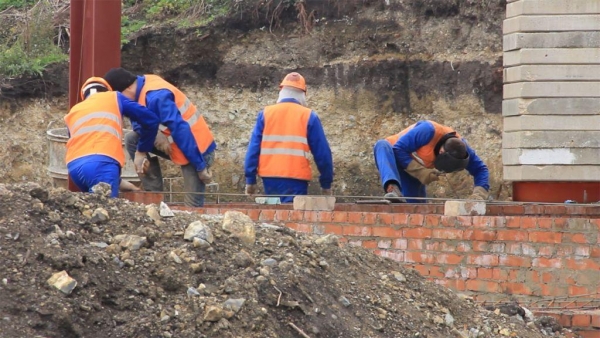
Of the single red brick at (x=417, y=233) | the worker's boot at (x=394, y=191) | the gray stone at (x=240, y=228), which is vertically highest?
the gray stone at (x=240, y=228)

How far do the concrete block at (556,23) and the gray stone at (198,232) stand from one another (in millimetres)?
4466

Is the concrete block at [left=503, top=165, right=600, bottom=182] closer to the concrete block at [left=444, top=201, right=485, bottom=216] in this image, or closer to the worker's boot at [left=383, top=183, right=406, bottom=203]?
the worker's boot at [left=383, top=183, right=406, bottom=203]

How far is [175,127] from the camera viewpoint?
323 inches

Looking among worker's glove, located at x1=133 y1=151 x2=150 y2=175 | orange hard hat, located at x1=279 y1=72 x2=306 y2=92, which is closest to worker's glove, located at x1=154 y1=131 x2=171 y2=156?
worker's glove, located at x1=133 y1=151 x2=150 y2=175

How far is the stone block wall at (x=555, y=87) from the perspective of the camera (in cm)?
862

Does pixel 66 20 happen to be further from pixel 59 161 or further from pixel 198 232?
pixel 198 232

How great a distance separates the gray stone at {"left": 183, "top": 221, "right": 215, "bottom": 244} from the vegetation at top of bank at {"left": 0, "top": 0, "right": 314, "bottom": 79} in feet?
27.1

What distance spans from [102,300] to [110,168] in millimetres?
2748

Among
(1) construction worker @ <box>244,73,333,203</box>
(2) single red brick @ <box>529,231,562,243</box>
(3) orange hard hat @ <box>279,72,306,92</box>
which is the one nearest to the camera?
(2) single red brick @ <box>529,231,562,243</box>

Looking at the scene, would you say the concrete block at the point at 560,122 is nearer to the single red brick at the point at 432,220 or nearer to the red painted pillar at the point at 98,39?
the single red brick at the point at 432,220

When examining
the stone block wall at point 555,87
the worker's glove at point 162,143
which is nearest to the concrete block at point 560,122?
the stone block wall at point 555,87

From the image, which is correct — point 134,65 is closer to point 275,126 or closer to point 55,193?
point 275,126

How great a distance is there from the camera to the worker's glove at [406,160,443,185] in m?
9.07

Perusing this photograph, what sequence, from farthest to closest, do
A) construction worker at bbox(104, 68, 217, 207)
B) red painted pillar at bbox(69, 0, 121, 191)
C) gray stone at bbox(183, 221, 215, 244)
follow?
1. red painted pillar at bbox(69, 0, 121, 191)
2. construction worker at bbox(104, 68, 217, 207)
3. gray stone at bbox(183, 221, 215, 244)
